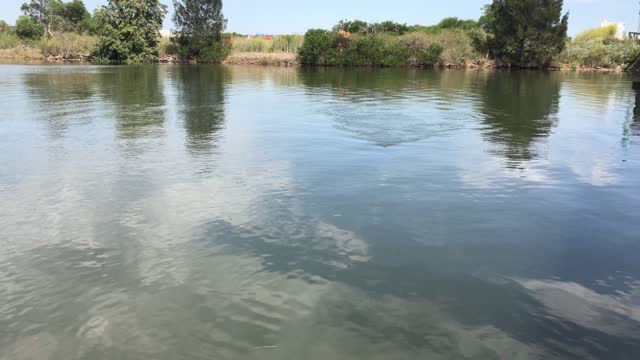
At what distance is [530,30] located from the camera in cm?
5494

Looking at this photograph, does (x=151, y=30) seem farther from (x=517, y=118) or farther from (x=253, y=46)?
(x=517, y=118)

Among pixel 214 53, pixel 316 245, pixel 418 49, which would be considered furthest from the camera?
pixel 214 53

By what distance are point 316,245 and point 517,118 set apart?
47.1 ft

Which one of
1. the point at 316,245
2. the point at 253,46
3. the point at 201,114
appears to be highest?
the point at 253,46

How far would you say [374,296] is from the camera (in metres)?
5.77

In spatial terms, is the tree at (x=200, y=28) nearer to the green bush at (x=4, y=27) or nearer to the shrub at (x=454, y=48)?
the shrub at (x=454, y=48)

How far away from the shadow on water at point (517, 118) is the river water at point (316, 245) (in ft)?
0.67

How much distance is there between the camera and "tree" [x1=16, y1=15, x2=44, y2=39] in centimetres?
9175

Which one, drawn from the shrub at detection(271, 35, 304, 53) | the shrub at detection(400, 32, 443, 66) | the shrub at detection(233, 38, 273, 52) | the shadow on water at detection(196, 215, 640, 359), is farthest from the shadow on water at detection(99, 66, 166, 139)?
the shrub at detection(233, 38, 273, 52)

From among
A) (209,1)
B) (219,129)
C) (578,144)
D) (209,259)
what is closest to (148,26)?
(209,1)

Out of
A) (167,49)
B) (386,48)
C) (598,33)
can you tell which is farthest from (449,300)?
(598,33)

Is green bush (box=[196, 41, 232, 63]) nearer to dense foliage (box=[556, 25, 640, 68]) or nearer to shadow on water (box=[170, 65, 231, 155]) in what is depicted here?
shadow on water (box=[170, 65, 231, 155])

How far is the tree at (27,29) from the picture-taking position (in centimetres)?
9175

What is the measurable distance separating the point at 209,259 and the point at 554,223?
5264 mm
